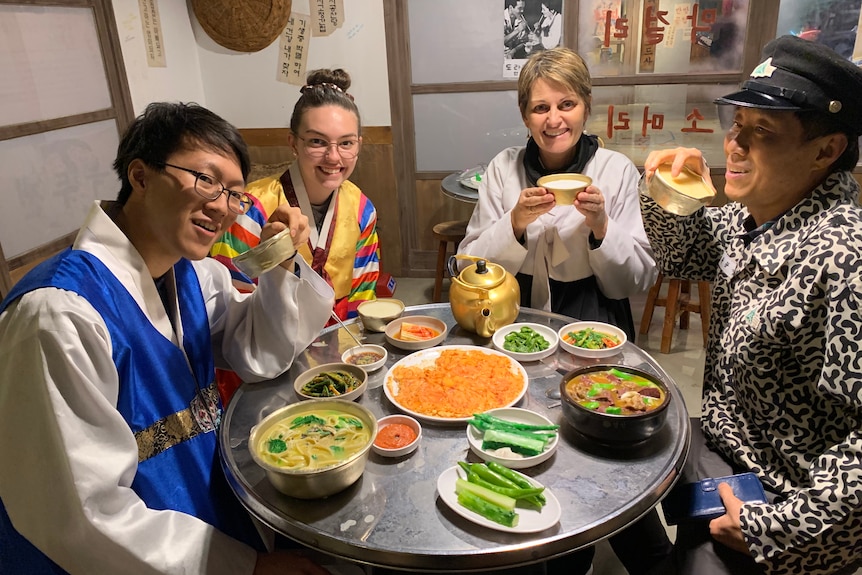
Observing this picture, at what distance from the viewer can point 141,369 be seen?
4.58 ft

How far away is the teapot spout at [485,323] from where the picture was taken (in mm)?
1875

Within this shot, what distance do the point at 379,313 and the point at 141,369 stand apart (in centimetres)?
83

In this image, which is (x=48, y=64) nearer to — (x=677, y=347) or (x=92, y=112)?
(x=92, y=112)

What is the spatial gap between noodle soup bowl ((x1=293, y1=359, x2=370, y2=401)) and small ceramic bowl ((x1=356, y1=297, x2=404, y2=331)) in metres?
0.31

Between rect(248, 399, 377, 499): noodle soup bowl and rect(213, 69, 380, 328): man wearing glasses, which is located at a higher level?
rect(213, 69, 380, 328): man wearing glasses

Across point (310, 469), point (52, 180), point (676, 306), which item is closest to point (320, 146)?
point (310, 469)

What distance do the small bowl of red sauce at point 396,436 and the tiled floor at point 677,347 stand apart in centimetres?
161

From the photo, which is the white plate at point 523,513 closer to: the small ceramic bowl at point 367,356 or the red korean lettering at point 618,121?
the small ceramic bowl at point 367,356

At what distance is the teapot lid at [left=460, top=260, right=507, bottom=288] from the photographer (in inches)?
74.2

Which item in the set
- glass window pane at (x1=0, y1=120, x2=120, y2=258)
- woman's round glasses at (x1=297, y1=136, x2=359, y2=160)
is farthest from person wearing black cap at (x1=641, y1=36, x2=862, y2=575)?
glass window pane at (x1=0, y1=120, x2=120, y2=258)

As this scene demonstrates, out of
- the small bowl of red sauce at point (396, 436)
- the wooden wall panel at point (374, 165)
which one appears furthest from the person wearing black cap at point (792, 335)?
the wooden wall panel at point (374, 165)

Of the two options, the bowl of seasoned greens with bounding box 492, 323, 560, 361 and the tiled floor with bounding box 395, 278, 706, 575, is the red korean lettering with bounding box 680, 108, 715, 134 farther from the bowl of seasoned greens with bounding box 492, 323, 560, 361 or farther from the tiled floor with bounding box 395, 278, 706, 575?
the bowl of seasoned greens with bounding box 492, 323, 560, 361

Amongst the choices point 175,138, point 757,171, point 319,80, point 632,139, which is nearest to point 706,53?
point 632,139

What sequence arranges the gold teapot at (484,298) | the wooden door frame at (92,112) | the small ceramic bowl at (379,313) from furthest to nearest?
the wooden door frame at (92,112) < the small ceramic bowl at (379,313) < the gold teapot at (484,298)
